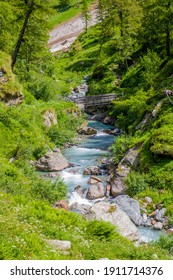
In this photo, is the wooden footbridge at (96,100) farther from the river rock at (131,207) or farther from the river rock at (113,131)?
the river rock at (131,207)

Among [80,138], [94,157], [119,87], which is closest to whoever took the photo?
[94,157]

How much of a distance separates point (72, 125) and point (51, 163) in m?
11.7

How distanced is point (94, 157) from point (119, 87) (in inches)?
858

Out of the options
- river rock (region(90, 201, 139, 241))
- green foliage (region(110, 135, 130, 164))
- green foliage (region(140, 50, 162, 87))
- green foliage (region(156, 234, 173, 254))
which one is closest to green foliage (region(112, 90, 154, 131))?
green foliage (region(140, 50, 162, 87))

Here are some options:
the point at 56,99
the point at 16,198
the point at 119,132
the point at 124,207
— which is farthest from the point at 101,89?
the point at 16,198

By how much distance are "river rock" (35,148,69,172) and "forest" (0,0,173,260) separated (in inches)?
24.6

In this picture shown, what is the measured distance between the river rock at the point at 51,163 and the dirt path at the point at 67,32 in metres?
64.9

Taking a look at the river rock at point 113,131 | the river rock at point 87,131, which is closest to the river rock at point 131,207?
the river rock at point 113,131

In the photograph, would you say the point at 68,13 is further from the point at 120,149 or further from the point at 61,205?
the point at 61,205

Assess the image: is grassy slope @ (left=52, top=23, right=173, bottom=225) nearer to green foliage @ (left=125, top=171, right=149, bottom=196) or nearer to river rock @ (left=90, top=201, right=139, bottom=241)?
green foliage @ (left=125, top=171, right=149, bottom=196)

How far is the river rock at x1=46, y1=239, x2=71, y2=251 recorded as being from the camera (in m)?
10.1

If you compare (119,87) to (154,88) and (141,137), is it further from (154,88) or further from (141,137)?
(141,137)

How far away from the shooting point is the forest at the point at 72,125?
1112cm

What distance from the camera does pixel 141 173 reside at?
24703 mm
